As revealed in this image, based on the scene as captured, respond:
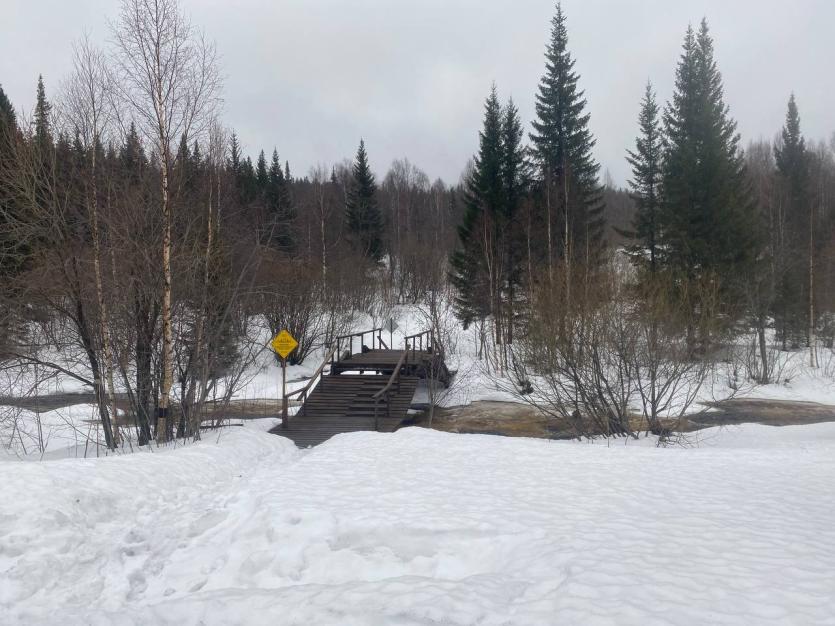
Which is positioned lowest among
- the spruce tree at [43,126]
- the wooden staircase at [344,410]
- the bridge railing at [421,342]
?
the wooden staircase at [344,410]

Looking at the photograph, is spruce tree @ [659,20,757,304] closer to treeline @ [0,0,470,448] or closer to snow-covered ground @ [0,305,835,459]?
snow-covered ground @ [0,305,835,459]

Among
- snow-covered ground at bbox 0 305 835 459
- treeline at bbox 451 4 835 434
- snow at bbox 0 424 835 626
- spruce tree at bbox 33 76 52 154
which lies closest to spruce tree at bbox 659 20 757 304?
treeline at bbox 451 4 835 434

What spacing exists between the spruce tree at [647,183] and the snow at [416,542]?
21.7m

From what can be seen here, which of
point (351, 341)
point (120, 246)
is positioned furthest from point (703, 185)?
point (120, 246)

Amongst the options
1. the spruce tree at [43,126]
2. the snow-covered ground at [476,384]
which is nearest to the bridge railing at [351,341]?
the snow-covered ground at [476,384]

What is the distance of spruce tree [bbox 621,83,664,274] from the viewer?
29859 millimetres

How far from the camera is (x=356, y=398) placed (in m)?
17.9

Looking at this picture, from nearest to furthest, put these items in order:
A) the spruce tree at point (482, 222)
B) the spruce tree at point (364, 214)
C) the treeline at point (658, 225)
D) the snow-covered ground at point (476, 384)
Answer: the snow-covered ground at point (476, 384) < the treeline at point (658, 225) < the spruce tree at point (482, 222) < the spruce tree at point (364, 214)

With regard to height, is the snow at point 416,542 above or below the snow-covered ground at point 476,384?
below

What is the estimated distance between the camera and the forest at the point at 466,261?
12.1 m

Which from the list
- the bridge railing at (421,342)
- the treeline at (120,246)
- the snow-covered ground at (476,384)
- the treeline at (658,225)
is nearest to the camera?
the treeline at (120,246)

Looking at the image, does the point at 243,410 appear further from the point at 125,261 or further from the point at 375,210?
the point at 375,210

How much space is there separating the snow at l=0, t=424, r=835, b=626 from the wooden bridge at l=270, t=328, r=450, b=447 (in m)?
5.25

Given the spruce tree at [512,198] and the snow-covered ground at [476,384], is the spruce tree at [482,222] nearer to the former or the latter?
the spruce tree at [512,198]
